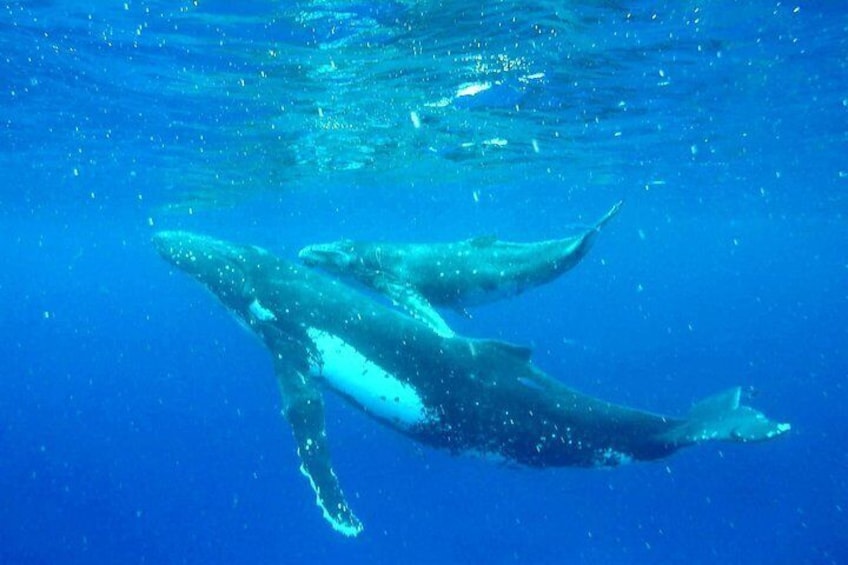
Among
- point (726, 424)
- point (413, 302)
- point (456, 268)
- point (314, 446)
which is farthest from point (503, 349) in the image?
point (314, 446)

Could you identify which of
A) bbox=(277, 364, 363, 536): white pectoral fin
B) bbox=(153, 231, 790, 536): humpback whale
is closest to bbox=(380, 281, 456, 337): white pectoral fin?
bbox=(153, 231, 790, 536): humpback whale

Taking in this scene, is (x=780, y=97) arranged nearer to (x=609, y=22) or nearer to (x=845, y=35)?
(x=845, y=35)

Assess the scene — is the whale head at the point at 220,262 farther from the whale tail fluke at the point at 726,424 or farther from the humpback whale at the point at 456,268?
the whale tail fluke at the point at 726,424

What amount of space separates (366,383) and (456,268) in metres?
2.58

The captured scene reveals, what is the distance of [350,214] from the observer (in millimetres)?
54031

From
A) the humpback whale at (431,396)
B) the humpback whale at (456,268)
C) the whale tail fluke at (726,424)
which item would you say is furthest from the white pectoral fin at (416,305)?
the whale tail fluke at (726,424)

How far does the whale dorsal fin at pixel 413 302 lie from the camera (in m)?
8.97

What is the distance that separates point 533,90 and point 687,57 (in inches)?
172

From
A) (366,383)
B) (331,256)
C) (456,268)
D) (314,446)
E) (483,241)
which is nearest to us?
(314,446)

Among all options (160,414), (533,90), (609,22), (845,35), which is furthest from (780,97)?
(160,414)

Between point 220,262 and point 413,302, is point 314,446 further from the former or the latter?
point 220,262

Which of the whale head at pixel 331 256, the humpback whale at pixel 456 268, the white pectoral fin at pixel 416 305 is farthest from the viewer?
the whale head at pixel 331 256

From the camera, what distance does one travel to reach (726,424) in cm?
776

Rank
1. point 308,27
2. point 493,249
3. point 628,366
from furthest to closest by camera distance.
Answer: point 628,366 → point 308,27 → point 493,249
